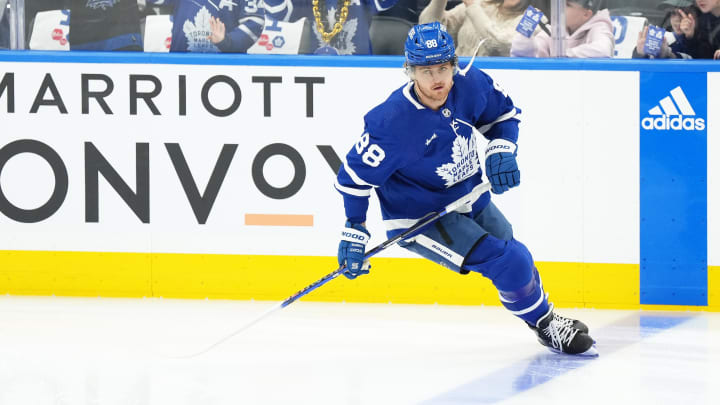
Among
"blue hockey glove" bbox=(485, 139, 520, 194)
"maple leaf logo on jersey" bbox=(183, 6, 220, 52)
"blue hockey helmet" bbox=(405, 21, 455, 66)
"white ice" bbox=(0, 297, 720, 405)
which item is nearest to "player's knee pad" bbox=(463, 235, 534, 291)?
"blue hockey glove" bbox=(485, 139, 520, 194)

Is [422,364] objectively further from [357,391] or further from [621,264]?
[621,264]

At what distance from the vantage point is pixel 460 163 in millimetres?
3357

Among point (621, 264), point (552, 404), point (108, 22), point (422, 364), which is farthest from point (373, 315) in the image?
point (108, 22)

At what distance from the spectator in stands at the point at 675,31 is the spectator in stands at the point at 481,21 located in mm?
529

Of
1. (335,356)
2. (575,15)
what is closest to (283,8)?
(575,15)

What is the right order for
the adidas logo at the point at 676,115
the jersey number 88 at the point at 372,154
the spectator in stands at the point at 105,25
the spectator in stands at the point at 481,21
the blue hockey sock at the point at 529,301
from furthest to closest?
1. the spectator in stands at the point at 105,25
2. the spectator in stands at the point at 481,21
3. the adidas logo at the point at 676,115
4. the blue hockey sock at the point at 529,301
5. the jersey number 88 at the point at 372,154

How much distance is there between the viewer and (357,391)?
3166mm

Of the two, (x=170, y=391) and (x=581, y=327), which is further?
(x=581, y=327)

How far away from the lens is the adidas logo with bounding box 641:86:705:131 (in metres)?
4.21

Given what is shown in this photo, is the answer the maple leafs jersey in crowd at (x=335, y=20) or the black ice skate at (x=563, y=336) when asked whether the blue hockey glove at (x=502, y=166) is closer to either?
the black ice skate at (x=563, y=336)

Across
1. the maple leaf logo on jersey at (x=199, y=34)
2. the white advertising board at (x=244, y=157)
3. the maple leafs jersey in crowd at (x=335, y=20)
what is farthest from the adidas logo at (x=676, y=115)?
the maple leaf logo on jersey at (x=199, y=34)

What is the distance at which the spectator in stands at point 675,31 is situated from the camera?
4234mm

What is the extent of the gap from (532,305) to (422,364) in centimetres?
43

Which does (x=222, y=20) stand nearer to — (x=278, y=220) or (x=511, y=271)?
(x=278, y=220)
